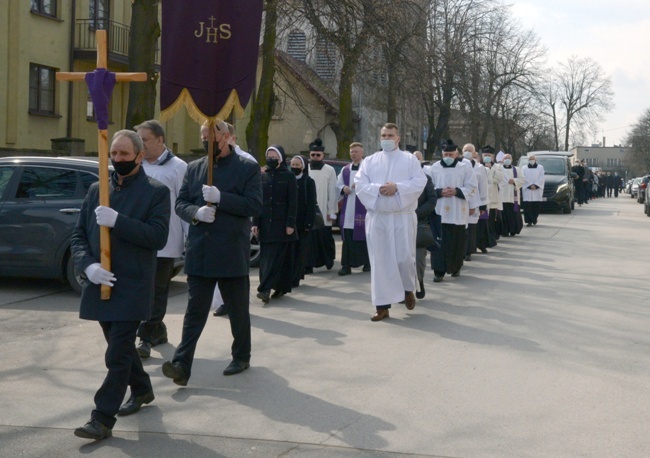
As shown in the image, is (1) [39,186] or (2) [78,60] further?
(2) [78,60]

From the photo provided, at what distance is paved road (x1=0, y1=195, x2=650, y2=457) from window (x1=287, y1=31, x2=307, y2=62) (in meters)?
16.0

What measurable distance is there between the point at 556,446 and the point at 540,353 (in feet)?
9.40

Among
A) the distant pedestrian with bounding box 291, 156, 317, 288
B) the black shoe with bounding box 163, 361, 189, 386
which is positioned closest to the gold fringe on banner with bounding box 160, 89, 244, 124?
the black shoe with bounding box 163, 361, 189, 386

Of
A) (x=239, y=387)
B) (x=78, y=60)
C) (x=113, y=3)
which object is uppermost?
(x=113, y=3)

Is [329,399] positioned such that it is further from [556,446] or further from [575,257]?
[575,257]

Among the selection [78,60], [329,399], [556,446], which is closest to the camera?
[556,446]

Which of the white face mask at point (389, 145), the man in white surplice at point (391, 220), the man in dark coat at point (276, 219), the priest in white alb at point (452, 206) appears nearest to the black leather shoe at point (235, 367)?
the man in white surplice at point (391, 220)

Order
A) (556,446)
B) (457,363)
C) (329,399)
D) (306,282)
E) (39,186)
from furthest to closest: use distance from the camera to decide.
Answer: (306,282), (39,186), (457,363), (329,399), (556,446)

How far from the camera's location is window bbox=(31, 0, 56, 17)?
28.3m

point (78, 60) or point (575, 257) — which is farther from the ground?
point (78, 60)

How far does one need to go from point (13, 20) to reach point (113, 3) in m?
5.67

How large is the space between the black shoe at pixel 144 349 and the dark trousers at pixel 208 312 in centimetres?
90

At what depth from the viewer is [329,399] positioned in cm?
673

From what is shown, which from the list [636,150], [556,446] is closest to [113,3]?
[556,446]
